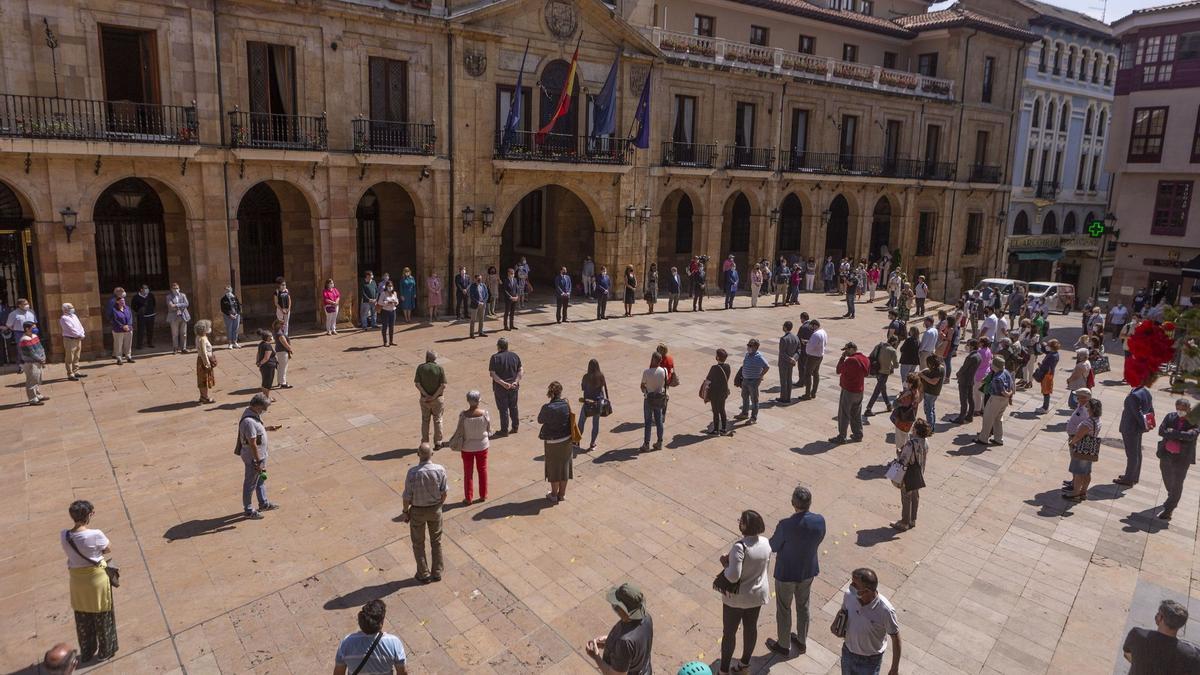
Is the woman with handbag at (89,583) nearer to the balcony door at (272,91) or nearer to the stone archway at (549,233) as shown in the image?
the balcony door at (272,91)

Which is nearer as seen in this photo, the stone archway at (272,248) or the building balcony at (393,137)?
the building balcony at (393,137)

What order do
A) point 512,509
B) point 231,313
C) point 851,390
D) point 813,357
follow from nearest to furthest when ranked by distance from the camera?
point 512,509, point 851,390, point 813,357, point 231,313

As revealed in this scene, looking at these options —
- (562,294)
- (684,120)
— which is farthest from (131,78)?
(684,120)

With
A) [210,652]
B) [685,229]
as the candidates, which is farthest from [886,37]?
[210,652]

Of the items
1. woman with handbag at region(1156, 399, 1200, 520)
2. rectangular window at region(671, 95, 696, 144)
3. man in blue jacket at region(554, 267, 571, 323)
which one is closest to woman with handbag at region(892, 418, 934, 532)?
woman with handbag at region(1156, 399, 1200, 520)

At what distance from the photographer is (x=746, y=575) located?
6.60m

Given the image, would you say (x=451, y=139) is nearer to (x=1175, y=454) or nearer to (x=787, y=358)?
(x=787, y=358)

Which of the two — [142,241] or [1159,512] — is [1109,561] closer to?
[1159,512]

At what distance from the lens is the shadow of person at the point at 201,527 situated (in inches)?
376

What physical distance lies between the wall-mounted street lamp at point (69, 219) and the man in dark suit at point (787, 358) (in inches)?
614

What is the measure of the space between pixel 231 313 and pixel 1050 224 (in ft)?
144

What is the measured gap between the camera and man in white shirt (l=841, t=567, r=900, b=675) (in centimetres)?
608

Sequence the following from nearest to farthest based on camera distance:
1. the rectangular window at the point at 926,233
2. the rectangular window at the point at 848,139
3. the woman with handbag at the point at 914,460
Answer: the woman with handbag at the point at 914,460
the rectangular window at the point at 848,139
the rectangular window at the point at 926,233

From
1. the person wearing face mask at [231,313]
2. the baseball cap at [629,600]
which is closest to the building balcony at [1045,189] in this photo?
the person wearing face mask at [231,313]
